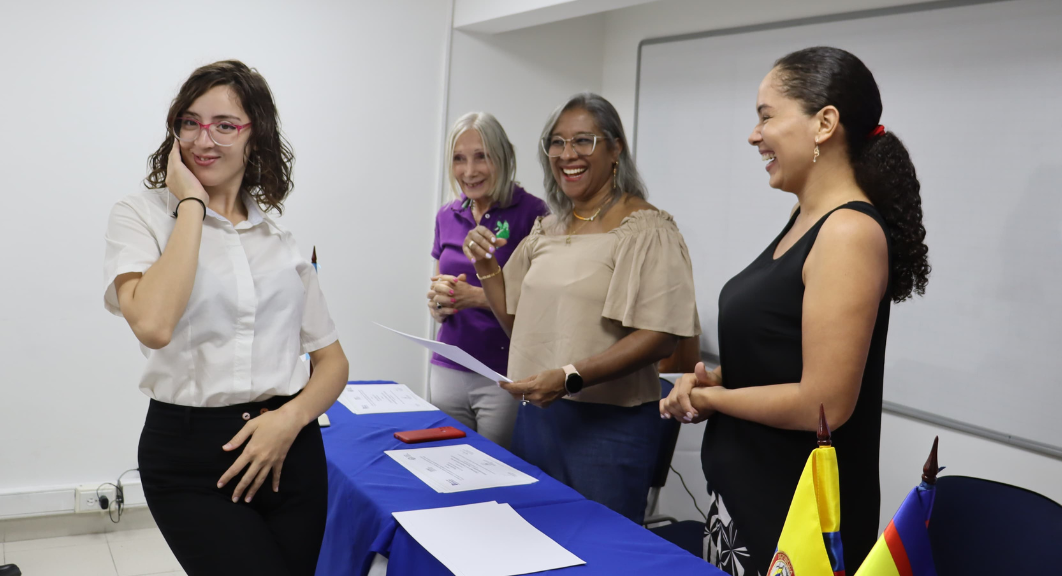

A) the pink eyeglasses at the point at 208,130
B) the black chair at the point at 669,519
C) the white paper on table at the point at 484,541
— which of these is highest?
the pink eyeglasses at the point at 208,130

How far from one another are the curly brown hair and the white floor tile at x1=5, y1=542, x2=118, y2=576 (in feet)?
7.64

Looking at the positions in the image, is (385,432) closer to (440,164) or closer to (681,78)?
(440,164)

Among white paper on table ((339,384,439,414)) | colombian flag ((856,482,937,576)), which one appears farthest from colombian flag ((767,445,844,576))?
white paper on table ((339,384,439,414))

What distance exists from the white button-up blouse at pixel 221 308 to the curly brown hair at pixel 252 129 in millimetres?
79

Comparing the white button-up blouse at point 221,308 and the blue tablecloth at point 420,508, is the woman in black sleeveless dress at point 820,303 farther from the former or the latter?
the white button-up blouse at point 221,308

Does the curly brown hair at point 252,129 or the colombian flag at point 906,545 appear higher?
the curly brown hair at point 252,129

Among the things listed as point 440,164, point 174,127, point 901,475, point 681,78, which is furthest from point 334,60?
point 901,475

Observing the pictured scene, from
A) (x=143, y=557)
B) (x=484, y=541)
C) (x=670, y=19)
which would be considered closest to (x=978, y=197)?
(x=670, y=19)

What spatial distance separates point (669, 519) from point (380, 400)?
1095mm

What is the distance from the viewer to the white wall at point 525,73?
13.5 feet

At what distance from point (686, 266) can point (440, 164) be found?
227 cm

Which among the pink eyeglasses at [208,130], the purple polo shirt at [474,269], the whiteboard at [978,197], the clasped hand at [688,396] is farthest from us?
the purple polo shirt at [474,269]

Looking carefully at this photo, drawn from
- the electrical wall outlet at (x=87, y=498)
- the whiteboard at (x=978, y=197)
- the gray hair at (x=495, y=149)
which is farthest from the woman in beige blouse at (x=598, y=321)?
the electrical wall outlet at (x=87, y=498)

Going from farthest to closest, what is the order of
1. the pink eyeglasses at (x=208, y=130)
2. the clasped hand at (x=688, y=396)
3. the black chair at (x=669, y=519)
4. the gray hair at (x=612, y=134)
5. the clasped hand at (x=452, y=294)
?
the clasped hand at (x=452, y=294)
the black chair at (x=669, y=519)
the gray hair at (x=612, y=134)
the clasped hand at (x=688, y=396)
the pink eyeglasses at (x=208, y=130)
